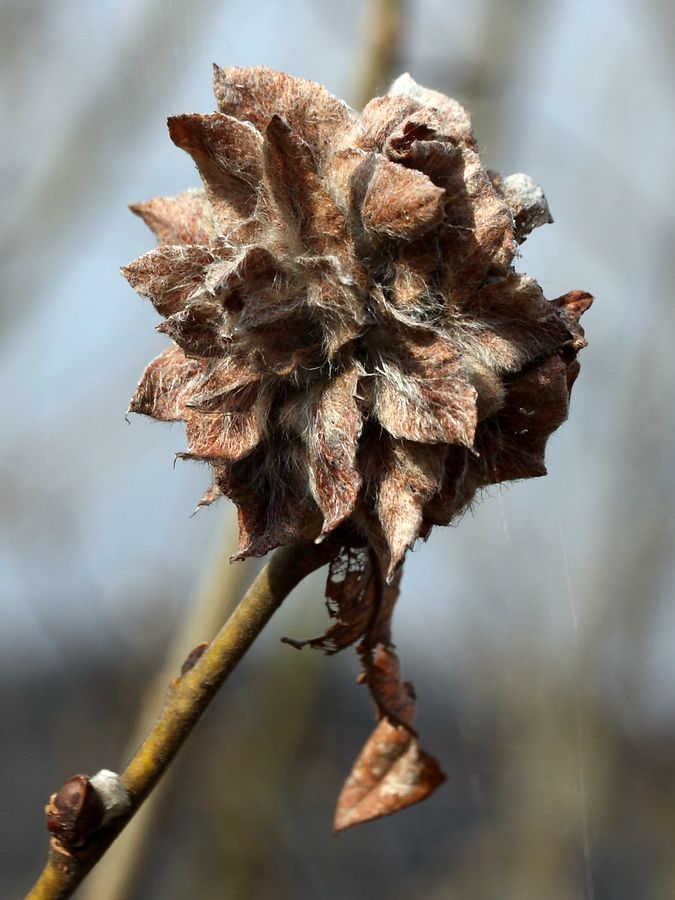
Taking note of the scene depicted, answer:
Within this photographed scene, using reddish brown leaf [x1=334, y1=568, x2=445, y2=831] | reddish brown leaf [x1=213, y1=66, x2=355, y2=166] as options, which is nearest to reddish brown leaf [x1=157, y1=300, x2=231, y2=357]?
reddish brown leaf [x1=213, y1=66, x2=355, y2=166]

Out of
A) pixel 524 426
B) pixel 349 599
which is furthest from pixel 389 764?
pixel 524 426

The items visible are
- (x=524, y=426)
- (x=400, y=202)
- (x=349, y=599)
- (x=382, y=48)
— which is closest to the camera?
(x=400, y=202)

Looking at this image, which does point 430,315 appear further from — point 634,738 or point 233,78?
point 634,738

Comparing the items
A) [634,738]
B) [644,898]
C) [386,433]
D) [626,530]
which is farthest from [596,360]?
[386,433]

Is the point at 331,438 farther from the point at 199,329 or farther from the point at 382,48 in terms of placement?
the point at 382,48

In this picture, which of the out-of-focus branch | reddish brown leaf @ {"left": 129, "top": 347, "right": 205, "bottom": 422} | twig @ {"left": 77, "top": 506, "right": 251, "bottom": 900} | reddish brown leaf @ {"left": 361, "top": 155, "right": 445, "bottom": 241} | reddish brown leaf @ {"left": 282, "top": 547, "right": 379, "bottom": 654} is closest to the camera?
reddish brown leaf @ {"left": 361, "top": 155, "right": 445, "bottom": 241}

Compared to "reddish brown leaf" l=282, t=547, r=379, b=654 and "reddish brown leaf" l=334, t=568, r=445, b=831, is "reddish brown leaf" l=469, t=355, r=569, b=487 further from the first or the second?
"reddish brown leaf" l=334, t=568, r=445, b=831
